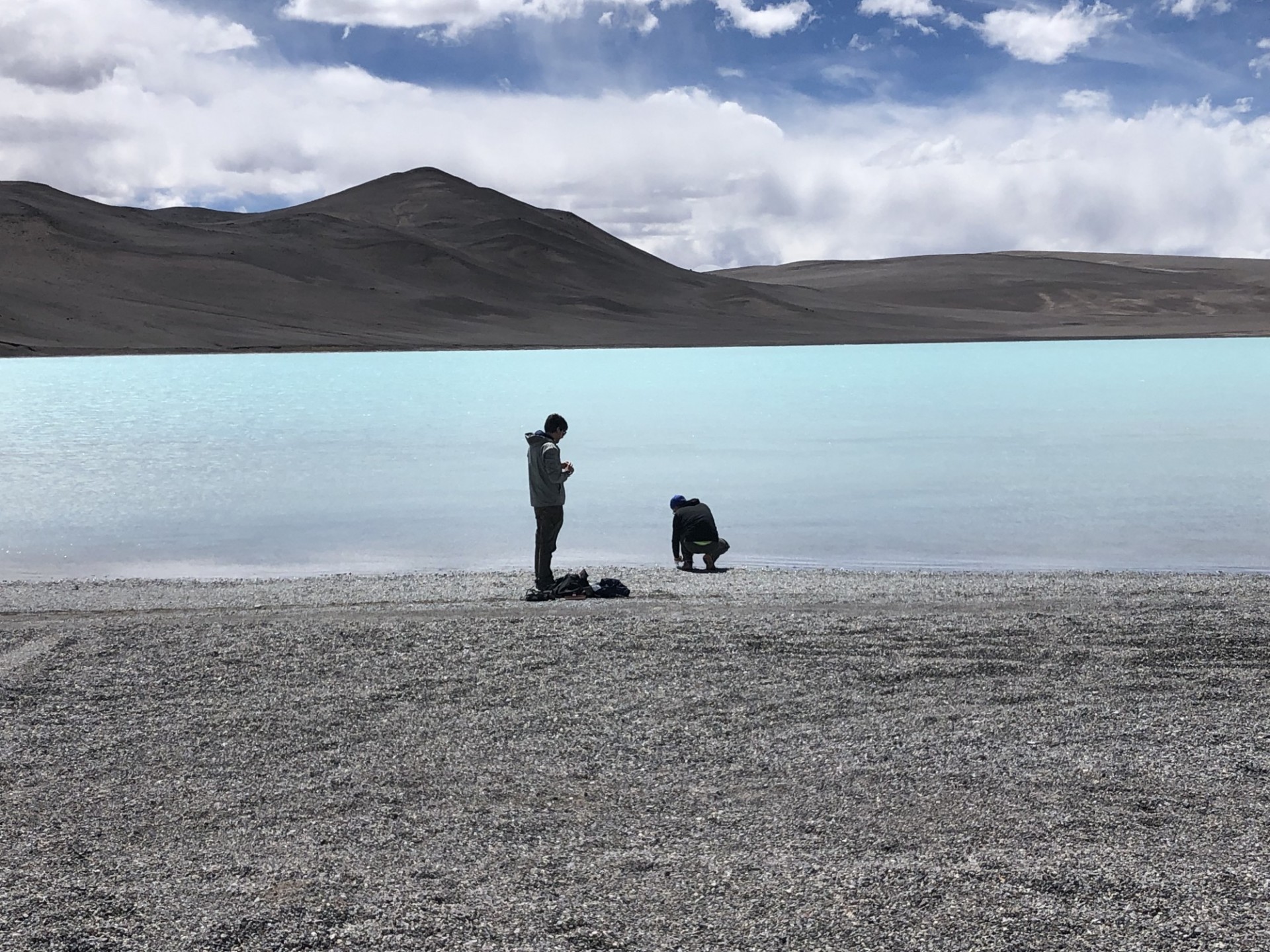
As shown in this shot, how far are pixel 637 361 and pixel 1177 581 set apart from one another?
6080 centimetres

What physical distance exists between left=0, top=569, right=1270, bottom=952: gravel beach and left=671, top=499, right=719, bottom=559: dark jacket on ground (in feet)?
7.90

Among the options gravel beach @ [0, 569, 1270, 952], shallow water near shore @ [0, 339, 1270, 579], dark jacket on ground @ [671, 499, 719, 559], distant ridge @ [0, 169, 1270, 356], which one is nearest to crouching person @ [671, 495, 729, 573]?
dark jacket on ground @ [671, 499, 719, 559]

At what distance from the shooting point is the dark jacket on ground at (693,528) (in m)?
11.0

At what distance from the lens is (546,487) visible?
9133 mm

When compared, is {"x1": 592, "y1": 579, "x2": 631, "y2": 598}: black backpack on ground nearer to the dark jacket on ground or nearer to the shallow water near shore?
the dark jacket on ground

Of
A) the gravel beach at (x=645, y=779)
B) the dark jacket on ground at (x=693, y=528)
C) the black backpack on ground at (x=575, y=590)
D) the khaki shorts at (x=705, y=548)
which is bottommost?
the gravel beach at (x=645, y=779)

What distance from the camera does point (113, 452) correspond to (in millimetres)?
23438

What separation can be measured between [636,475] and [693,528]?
8.93 m

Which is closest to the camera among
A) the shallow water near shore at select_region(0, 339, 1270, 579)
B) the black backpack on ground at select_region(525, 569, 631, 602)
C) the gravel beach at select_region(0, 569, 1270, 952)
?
the gravel beach at select_region(0, 569, 1270, 952)

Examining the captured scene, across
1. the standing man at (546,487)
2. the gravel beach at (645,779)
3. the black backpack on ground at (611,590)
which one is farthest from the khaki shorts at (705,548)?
the gravel beach at (645,779)

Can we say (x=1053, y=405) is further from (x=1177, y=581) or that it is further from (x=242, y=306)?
(x=242, y=306)

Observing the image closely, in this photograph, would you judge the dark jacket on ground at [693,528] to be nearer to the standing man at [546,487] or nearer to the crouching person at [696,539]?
the crouching person at [696,539]

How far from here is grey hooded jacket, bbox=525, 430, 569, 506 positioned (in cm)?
903

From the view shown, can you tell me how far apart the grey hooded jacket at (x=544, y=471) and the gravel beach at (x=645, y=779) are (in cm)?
98
